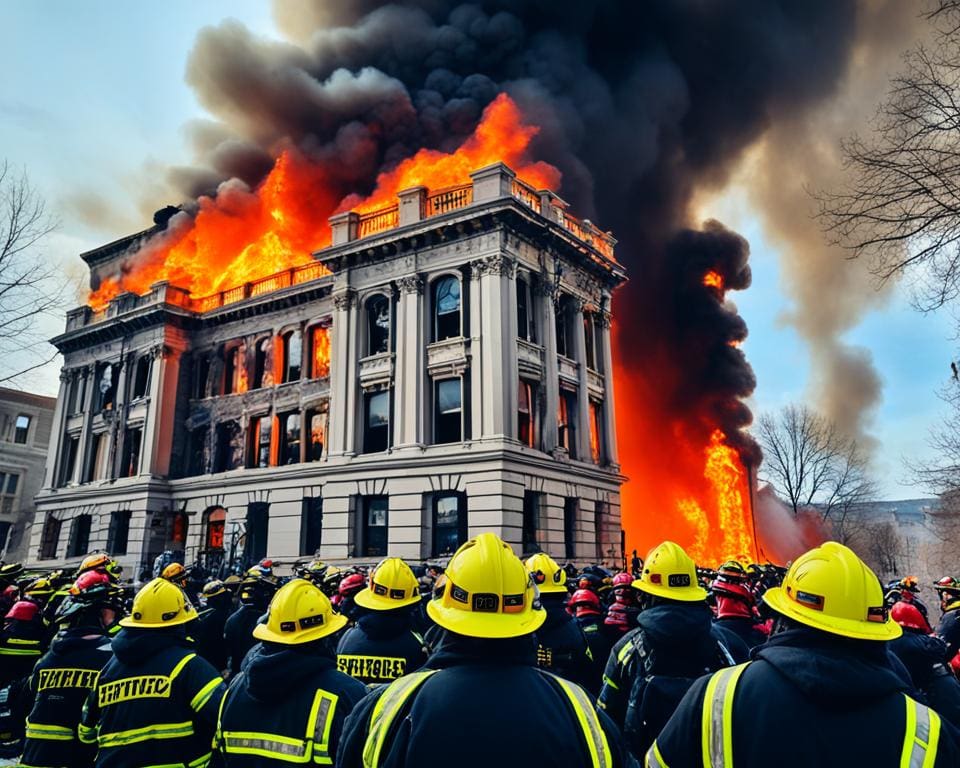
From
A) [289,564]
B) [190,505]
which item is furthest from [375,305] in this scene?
[190,505]

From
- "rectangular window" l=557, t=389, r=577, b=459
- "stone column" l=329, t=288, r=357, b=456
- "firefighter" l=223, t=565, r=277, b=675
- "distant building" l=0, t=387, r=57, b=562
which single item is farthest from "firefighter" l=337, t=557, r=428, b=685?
"distant building" l=0, t=387, r=57, b=562

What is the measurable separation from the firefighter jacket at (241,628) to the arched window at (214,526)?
21007mm

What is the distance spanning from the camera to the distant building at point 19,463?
144ft

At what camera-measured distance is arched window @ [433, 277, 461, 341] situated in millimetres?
23266

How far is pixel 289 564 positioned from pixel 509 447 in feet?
33.5

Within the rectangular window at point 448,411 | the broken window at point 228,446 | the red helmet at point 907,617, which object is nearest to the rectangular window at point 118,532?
the broken window at point 228,446

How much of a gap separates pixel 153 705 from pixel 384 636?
1686 millimetres

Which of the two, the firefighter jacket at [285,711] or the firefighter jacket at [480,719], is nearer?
the firefighter jacket at [480,719]

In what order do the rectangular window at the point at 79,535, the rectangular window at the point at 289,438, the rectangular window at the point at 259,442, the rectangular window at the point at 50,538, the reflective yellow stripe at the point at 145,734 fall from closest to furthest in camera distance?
the reflective yellow stripe at the point at 145,734 → the rectangular window at the point at 289,438 → the rectangular window at the point at 259,442 → the rectangular window at the point at 79,535 → the rectangular window at the point at 50,538

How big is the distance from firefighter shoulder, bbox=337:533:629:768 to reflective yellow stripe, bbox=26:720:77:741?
10.3ft

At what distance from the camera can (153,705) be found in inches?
146

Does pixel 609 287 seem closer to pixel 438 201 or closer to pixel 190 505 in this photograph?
pixel 438 201

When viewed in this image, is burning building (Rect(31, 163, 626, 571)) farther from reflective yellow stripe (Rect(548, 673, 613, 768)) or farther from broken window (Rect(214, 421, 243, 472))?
reflective yellow stripe (Rect(548, 673, 613, 768))

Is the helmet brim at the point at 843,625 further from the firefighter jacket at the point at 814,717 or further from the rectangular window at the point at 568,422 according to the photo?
the rectangular window at the point at 568,422
